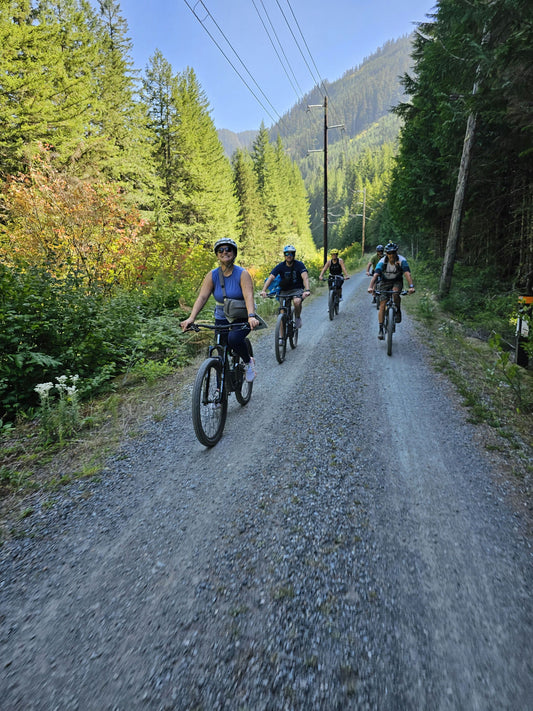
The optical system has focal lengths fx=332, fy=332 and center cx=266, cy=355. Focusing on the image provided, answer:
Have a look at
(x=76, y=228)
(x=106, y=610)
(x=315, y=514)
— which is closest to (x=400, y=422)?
(x=315, y=514)

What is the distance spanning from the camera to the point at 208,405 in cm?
398

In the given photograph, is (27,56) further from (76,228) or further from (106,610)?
(106,610)

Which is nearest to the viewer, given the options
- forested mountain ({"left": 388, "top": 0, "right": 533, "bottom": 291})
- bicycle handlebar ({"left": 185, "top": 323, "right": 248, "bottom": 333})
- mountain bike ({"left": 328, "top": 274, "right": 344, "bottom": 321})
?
bicycle handlebar ({"left": 185, "top": 323, "right": 248, "bottom": 333})

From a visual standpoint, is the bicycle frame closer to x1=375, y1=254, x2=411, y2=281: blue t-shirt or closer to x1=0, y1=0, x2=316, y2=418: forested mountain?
x1=0, y1=0, x2=316, y2=418: forested mountain

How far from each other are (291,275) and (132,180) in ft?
55.4

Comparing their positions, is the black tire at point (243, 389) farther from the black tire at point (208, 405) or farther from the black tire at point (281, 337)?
the black tire at point (281, 337)

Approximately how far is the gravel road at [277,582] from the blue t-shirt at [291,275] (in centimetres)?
452

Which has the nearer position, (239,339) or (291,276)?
(239,339)

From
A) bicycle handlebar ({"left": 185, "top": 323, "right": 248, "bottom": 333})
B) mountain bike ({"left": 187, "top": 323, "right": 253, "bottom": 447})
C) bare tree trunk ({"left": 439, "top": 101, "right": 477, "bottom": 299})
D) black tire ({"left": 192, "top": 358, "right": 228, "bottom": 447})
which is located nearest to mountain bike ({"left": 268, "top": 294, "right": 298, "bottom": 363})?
mountain bike ({"left": 187, "top": 323, "right": 253, "bottom": 447})

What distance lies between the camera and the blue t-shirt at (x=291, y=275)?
7816 mm

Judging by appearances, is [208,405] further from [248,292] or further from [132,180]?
[132,180]

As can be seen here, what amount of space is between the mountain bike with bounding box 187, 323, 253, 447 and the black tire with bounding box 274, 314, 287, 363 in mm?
2176

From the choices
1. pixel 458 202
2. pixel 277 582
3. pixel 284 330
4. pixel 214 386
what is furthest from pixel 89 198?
pixel 458 202

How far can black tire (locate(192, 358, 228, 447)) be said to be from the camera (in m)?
3.70
